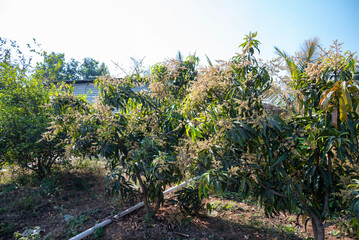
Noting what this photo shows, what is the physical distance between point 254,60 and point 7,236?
3985 millimetres

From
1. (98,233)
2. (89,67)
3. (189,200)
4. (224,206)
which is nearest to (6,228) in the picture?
(98,233)

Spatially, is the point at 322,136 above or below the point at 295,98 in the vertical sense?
below

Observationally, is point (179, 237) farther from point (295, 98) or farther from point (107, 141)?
point (295, 98)

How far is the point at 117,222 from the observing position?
10.9 ft

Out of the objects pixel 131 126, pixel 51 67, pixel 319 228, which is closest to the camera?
pixel 319 228

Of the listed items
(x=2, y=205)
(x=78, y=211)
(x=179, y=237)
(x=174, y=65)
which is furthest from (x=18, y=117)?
(x=179, y=237)

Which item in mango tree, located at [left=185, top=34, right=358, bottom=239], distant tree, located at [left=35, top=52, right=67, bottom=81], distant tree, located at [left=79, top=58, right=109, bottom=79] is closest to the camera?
mango tree, located at [left=185, top=34, right=358, bottom=239]

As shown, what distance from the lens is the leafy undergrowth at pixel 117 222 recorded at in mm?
3035

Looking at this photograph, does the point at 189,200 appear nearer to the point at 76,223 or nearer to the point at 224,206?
the point at 224,206

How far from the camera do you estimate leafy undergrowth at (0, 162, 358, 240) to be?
304 cm

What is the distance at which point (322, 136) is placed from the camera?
179 cm

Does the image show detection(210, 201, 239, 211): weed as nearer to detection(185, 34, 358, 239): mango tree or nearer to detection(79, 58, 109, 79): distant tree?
detection(185, 34, 358, 239): mango tree

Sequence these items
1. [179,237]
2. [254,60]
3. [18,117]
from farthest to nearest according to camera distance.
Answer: [18,117] < [179,237] < [254,60]

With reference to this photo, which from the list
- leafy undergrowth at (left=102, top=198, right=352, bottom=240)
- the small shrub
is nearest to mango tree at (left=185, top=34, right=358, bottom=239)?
leafy undergrowth at (left=102, top=198, right=352, bottom=240)
